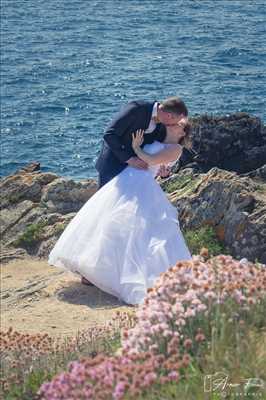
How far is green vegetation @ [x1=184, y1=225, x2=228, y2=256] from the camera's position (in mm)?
12008

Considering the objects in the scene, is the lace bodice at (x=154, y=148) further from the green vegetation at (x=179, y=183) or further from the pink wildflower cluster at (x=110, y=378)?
the pink wildflower cluster at (x=110, y=378)

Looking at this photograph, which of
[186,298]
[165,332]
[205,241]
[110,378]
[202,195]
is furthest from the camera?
[202,195]

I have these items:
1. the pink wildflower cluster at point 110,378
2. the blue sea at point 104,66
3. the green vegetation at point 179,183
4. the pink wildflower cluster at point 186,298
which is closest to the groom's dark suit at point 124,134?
the green vegetation at point 179,183

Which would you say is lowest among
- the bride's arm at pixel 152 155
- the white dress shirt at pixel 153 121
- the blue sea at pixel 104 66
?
the blue sea at pixel 104 66

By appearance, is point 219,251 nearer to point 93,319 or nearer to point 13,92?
point 93,319

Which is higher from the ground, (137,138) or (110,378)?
(110,378)

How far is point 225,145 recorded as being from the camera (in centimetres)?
1638

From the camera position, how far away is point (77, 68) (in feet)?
125

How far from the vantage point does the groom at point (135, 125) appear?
1100 cm

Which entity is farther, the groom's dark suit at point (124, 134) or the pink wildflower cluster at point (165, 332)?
the groom's dark suit at point (124, 134)

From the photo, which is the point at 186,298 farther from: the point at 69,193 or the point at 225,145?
the point at 225,145

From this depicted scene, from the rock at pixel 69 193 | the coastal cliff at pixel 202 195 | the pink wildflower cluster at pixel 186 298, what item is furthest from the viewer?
the rock at pixel 69 193

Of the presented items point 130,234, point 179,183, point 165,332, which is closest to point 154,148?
point 130,234

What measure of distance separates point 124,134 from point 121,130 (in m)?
0.09
